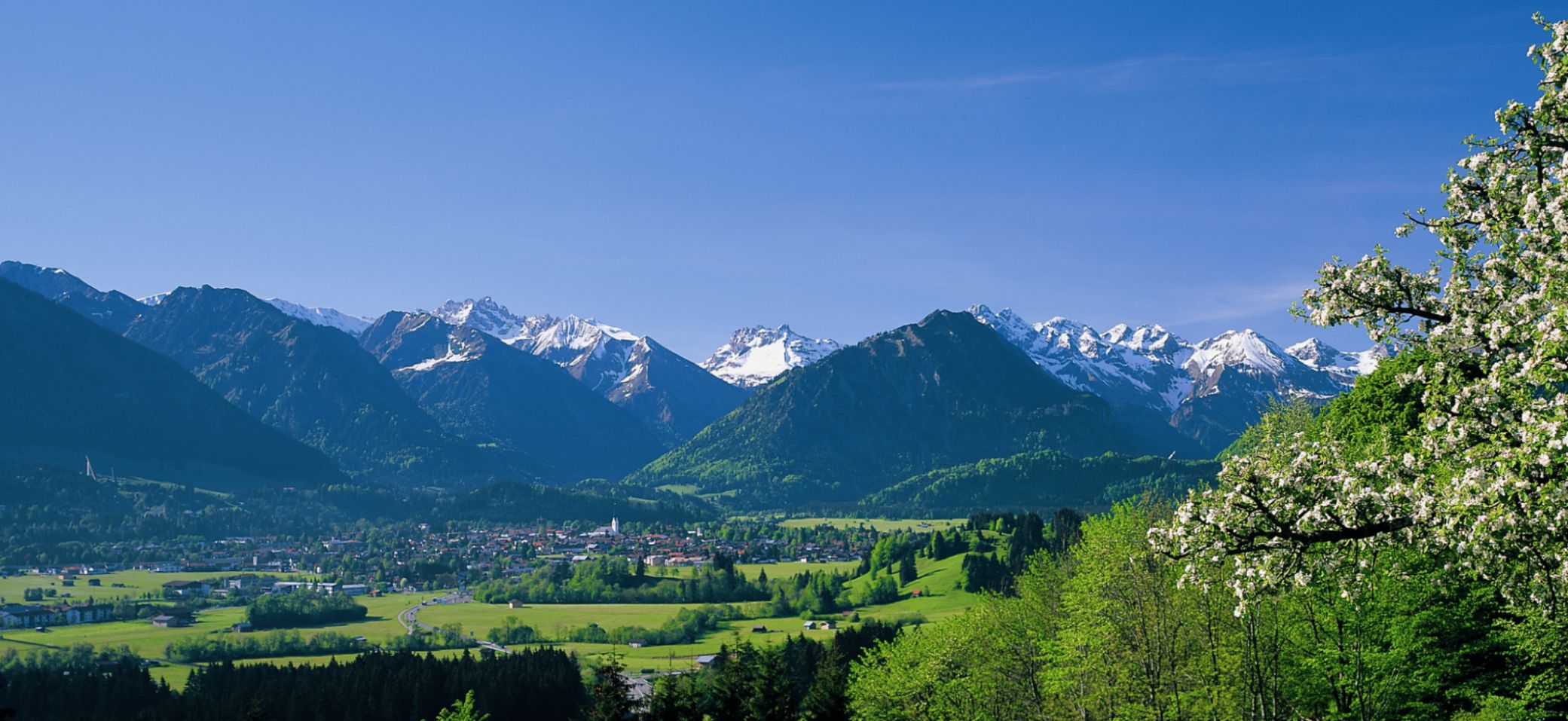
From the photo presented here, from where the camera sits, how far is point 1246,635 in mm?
40625

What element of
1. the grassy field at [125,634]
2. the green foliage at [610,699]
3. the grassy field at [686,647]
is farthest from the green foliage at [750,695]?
the grassy field at [125,634]

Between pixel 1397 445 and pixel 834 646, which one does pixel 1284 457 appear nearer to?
pixel 1397 445

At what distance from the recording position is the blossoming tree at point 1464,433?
46.7ft

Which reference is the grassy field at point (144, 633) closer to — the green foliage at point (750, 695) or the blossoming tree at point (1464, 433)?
the green foliage at point (750, 695)

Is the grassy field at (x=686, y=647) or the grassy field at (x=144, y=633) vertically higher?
the grassy field at (x=144, y=633)

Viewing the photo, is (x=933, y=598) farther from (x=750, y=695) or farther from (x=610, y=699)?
(x=610, y=699)

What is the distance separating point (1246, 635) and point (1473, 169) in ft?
92.7

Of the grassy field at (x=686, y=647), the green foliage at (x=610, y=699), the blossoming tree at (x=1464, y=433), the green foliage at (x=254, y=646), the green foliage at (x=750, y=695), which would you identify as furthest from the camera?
the green foliage at (x=254, y=646)

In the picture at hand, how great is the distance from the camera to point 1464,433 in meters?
15.5

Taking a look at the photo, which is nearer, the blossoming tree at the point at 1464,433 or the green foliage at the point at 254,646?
the blossoming tree at the point at 1464,433

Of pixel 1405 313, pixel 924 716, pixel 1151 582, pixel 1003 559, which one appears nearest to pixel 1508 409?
pixel 1405 313

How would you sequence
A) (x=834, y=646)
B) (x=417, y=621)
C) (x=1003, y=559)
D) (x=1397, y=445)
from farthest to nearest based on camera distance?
(x=417, y=621)
(x=1003, y=559)
(x=834, y=646)
(x=1397, y=445)

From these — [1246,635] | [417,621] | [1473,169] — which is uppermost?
[1473,169]

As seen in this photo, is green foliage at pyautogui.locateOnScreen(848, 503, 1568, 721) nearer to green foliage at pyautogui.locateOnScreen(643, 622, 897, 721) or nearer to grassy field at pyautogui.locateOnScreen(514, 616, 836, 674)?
green foliage at pyautogui.locateOnScreen(643, 622, 897, 721)
